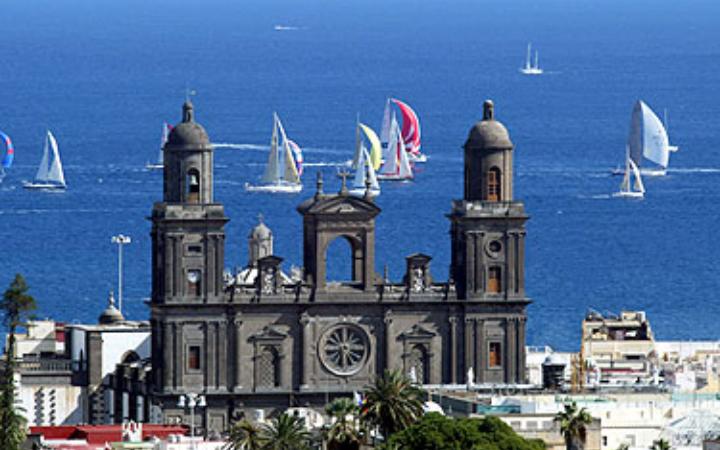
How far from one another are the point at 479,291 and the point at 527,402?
56.0 ft

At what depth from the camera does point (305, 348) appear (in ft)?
444

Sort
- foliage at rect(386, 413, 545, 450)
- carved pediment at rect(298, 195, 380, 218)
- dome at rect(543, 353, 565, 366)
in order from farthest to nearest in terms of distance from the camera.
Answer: carved pediment at rect(298, 195, 380, 218), dome at rect(543, 353, 565, 366), foliage at rect(386, 413, 545, 450)

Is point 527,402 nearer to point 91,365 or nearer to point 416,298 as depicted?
point 416,298

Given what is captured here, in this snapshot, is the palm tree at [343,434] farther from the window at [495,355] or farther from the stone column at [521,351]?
the window at [495,355]

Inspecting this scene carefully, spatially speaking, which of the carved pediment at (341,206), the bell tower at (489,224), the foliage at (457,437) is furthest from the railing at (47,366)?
the foliage at (457,437)

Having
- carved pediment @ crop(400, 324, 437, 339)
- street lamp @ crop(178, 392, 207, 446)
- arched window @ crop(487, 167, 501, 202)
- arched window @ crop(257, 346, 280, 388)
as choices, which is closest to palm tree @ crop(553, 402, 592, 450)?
street lamp @ crop(178, 392, 207, 446)

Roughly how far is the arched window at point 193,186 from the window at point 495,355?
449 inches

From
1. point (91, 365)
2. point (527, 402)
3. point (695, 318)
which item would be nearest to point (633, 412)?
point (527, 402)

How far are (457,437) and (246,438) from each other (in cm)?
558

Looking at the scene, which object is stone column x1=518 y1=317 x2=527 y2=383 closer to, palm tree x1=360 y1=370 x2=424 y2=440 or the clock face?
the clock face

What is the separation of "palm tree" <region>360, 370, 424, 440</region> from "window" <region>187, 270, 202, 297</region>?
25350 mm

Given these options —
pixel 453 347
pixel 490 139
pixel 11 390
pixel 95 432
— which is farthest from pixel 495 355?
pixel 11 390

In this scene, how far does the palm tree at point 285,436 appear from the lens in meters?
102

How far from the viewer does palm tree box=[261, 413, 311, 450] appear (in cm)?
10181
